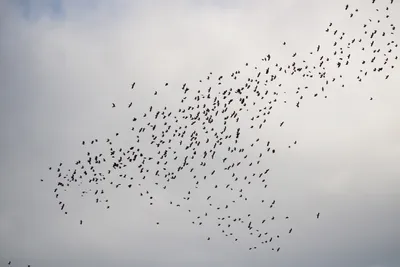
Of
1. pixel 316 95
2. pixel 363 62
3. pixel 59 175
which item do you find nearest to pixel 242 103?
pixel 316 95

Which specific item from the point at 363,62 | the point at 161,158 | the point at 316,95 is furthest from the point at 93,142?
the point at 363,62

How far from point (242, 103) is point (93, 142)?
19.5 m

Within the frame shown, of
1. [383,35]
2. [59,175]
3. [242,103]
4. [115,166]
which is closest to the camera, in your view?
[383,35]

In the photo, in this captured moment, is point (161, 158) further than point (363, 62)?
Yes

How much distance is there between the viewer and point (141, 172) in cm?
6594

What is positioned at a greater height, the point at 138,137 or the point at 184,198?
the point at 138,137

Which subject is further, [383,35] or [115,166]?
[115,166]

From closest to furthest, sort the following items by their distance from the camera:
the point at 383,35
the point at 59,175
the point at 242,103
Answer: the point at 383,35
the point at 242,103
the point at 59,175

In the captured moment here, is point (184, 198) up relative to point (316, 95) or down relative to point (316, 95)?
down

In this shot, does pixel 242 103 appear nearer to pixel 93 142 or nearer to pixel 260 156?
pixel 260 156

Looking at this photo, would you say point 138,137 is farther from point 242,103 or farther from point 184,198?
point 242,103

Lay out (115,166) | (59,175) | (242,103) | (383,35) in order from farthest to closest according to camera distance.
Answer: (59,175) → (115,166) → (242,103) → (383,35)

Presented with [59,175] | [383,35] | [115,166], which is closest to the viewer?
[383,35]

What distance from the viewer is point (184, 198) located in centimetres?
6819
